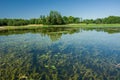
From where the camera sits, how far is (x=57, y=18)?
323 feet

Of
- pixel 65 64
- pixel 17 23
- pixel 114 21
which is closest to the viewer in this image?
pixel 65 64

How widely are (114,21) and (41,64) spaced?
121m

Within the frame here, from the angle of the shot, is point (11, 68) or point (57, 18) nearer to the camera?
point (11, 68)

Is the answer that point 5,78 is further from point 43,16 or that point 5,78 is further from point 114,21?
point 114,21

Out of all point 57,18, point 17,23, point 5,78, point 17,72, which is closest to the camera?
point 5,78

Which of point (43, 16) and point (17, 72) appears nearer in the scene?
point (17, 72)

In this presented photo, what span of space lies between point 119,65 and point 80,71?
282 centimetres

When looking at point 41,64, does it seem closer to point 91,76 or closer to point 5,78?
point 5,78

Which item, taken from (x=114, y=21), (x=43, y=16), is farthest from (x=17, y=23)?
(x=114, y=21)

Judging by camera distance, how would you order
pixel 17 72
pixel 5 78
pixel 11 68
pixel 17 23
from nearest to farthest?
pixel 5 78, pixel 17 72, pixel 11 68, pixel 17 23

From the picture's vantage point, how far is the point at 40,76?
7.92m

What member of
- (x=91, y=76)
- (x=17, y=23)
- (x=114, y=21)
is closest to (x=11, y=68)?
(x=91, y=76)

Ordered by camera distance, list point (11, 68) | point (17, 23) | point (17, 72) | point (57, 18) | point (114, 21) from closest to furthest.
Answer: point (17, 72) < point (11, 68) < point (57, 18) < point (17, 23) < point (114, 21)

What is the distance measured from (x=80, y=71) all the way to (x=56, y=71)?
140 centimetres
